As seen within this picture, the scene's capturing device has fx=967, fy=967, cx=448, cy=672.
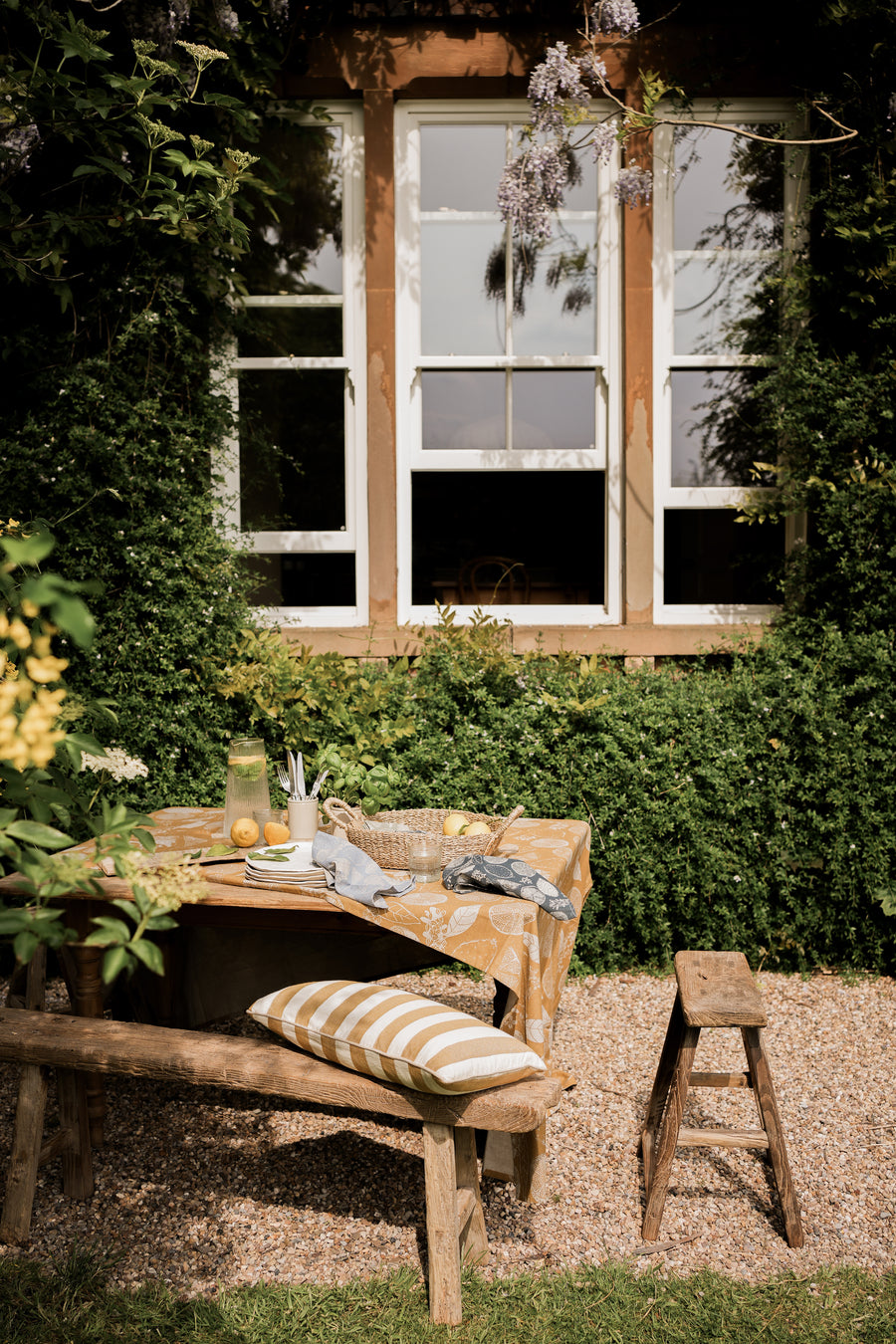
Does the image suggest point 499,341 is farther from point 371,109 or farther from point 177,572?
point 177,572

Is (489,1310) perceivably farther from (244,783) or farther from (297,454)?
(297,454)

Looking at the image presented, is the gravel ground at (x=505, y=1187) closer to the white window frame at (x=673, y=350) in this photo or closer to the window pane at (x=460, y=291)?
the white window frame at (x=673, y=350)

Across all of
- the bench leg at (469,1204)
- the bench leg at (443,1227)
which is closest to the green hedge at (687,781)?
the bench leg at (469,1204)

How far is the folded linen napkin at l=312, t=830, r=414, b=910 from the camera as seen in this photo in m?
2.16

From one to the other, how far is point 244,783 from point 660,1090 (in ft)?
4.49

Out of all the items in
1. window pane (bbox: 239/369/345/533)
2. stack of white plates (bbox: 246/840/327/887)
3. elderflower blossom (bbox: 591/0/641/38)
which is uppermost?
elderflower blossom (bbox: 591/0/641/38)

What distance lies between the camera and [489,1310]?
1964 mm

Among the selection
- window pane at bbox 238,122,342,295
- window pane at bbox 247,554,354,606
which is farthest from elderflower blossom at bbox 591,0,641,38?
Result: window pane at bbox 247,554,354,606

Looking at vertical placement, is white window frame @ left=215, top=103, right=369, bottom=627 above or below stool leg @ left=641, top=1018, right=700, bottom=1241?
above

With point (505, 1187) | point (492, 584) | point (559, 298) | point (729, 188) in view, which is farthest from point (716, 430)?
point (505, 1187)

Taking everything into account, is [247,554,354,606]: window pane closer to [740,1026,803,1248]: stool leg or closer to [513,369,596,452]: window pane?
[513,369,596,452]: window pane

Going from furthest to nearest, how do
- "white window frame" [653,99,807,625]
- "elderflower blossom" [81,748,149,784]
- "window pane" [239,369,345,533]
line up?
1. "window pane" [239,369,345,533]
2. "white window frame" [653,99,807,625]
3. "elderflower blossom" [81,748,149,784]

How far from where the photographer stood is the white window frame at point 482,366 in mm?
4324

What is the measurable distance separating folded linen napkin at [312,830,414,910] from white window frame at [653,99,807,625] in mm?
2457
